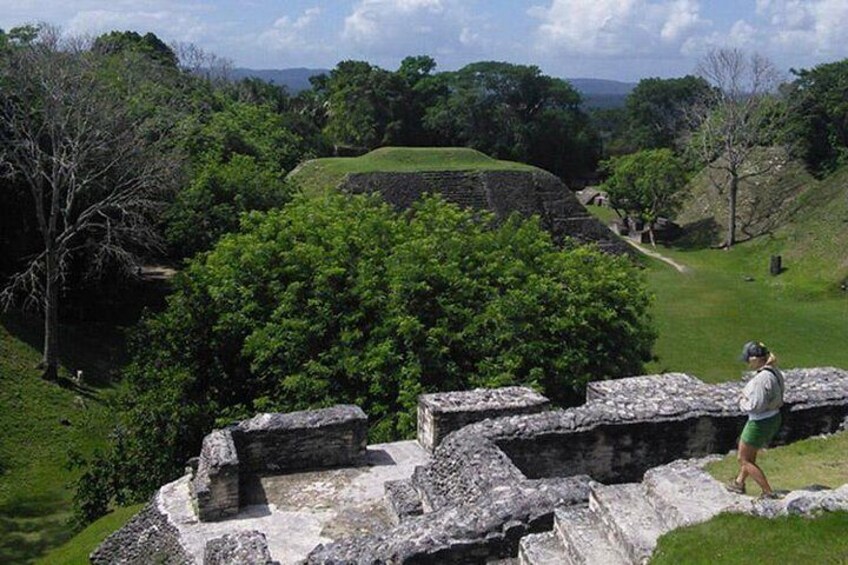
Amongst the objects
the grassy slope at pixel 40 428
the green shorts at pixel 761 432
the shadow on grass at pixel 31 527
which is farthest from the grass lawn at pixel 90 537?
the green shorts at pixel 761 432

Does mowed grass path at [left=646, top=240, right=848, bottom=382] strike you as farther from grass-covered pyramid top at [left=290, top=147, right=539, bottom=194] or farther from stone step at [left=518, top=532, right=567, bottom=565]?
stone step at [left=518, top=532, right=567, bottom=565]

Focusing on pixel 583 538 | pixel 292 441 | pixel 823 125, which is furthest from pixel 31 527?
pixel 823 125

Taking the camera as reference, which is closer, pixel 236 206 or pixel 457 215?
pixel 457 215

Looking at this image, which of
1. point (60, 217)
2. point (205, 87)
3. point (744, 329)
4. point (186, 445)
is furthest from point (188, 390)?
point (205, 87)

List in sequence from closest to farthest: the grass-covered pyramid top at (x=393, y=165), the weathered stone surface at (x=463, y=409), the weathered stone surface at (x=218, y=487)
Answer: the weathered stone surface at (x=218, y=487)
the weathered stone surface at (x=463, y=409)
the grass-covered pyramid top at (x=393, y=165)

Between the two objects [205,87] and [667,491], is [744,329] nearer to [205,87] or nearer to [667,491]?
[667,491]

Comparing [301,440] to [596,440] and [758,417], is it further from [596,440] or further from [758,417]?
[758,417]

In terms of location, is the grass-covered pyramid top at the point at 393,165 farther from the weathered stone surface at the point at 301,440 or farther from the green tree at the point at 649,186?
the weathered stone surface at the point at 301,440
